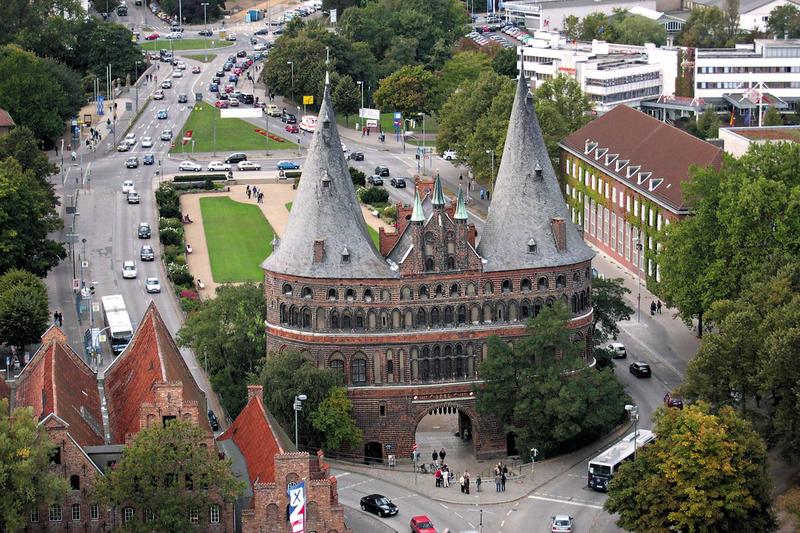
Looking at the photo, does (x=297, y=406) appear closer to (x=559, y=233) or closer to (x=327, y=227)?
(x=327, y=227)

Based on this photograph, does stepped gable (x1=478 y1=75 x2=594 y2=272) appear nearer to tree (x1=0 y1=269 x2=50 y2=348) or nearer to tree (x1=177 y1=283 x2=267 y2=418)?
tree (x1=177 y1=283 x2=267 y2=418)

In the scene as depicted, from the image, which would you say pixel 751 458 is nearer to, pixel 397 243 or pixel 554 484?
pixel 554 484

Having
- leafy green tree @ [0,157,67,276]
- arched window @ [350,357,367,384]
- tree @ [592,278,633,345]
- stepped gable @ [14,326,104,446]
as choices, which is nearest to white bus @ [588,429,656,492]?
arched window @ [350,357,367,384]

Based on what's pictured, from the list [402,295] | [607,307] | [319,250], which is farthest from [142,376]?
[607,307]

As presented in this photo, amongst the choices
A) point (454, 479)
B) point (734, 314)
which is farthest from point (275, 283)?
point (734, 314)

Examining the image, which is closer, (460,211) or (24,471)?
(24,471)

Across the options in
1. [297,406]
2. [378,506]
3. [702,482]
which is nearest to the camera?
[702,482]
